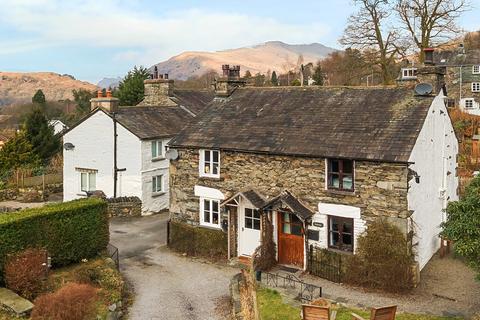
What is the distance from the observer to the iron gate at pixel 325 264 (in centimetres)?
1811

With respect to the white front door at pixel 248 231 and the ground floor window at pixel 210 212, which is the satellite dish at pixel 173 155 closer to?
the ground floor window at pixel 210 212

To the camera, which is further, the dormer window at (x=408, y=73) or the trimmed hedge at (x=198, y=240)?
the dormer window at (x=408, y=73)

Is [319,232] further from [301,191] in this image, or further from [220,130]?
[220,130]

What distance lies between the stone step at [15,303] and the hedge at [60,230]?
44.6 inches

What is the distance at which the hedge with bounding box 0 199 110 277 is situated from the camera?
15.6m

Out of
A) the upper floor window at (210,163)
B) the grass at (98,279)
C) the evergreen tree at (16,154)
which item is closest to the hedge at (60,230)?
the grass at (98,279)

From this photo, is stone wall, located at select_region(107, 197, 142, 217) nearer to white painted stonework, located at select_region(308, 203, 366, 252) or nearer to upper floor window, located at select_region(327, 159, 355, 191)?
white painted stonework, located at select_region(308, 203, 366, 252)

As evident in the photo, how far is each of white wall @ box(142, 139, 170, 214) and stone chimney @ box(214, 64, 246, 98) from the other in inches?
291

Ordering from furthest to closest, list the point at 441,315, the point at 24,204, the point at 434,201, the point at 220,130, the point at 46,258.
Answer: the point at 24,204
the point at 220,130
the point at 434,201
the point at 46,258
the point at 441,315

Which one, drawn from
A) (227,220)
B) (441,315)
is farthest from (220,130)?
(441,315)

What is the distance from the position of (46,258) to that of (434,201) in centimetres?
1537

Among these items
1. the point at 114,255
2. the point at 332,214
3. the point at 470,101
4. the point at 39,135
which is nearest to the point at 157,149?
the point at 114,255

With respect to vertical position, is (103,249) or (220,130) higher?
(220,130)

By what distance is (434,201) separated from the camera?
2011 cm
